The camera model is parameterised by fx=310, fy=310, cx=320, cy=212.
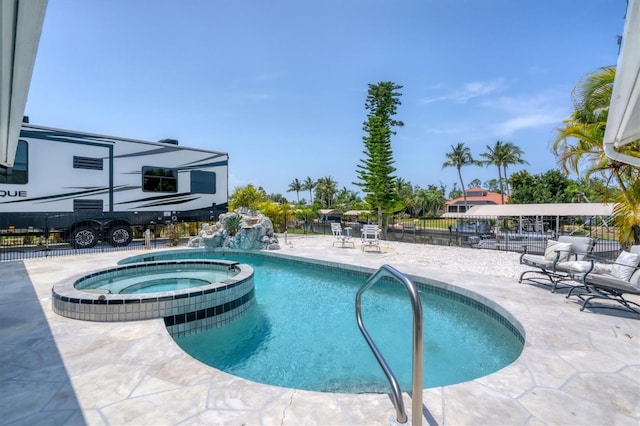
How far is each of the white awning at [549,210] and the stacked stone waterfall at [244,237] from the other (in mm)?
12216

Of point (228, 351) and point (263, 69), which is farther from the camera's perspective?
point (263, 69)

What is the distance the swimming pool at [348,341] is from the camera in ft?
10.8

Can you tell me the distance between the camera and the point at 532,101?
1073cm

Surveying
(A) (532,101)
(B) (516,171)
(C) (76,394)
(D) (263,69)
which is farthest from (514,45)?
(B) (516,171)

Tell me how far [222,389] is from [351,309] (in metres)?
3.26

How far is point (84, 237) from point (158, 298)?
9119 mm

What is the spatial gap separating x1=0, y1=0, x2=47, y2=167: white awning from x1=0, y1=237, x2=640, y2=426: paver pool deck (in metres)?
2.07

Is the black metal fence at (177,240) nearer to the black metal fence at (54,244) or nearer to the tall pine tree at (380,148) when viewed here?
the black metal fence at (54,244)

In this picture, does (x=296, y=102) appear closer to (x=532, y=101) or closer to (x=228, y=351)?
(x=532, y=101)

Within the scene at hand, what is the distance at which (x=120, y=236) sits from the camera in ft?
37.9

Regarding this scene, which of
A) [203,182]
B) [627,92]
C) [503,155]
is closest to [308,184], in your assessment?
[503,155]

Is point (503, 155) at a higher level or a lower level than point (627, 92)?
higher

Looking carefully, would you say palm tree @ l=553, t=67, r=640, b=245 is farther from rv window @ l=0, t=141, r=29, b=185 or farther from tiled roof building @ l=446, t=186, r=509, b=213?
tiled roof building @ l=446, t=186, r=509, b=213

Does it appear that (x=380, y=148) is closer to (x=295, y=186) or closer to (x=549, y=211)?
(x=549, y=211)
